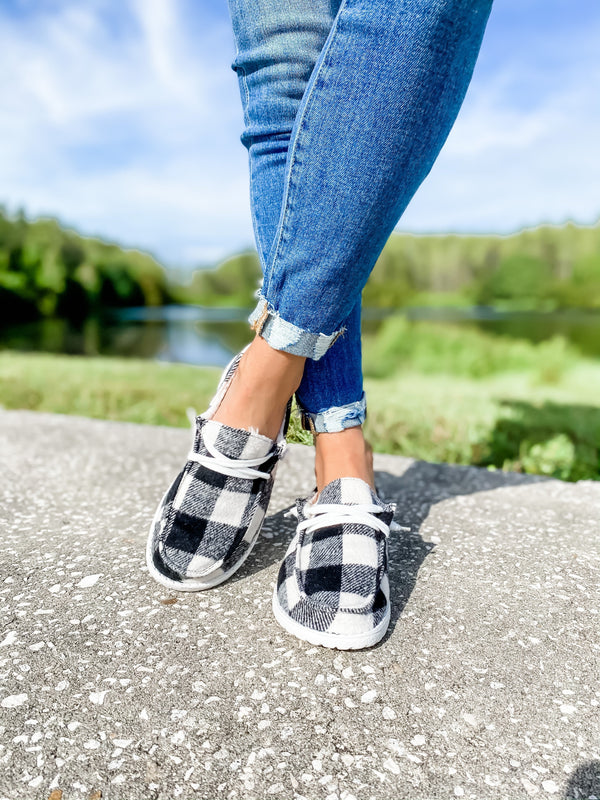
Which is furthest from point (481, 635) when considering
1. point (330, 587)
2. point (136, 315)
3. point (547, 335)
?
point (136, 315)

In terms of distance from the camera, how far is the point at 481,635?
0.72 m

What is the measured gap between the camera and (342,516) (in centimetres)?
79

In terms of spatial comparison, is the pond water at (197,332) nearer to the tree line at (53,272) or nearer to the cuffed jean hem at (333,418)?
the tree line at (53,272)

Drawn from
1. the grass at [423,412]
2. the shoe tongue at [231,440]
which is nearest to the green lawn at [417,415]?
the grass at [423,412]

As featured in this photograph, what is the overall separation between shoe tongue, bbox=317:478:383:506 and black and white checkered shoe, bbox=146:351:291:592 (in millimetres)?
100

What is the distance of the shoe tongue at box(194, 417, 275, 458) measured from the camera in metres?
0.80

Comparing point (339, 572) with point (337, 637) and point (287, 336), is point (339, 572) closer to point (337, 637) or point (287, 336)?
point (337, 637)

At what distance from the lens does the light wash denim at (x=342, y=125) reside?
2.07ft

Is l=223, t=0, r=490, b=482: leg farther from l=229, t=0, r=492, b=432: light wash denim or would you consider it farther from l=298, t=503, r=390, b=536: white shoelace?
l=298, t=503, r=390, b=536: white shoelace

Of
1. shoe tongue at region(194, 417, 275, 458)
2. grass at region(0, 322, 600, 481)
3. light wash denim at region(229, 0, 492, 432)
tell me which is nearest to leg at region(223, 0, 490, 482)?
light wash denim at region(229, 0, 492, 432)

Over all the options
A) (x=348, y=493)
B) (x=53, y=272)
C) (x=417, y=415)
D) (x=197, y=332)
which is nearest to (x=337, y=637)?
(x=348, y=493)

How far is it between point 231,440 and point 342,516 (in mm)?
185

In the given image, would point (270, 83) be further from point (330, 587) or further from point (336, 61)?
point (330, 587)

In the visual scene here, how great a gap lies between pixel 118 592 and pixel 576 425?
7.94ft
